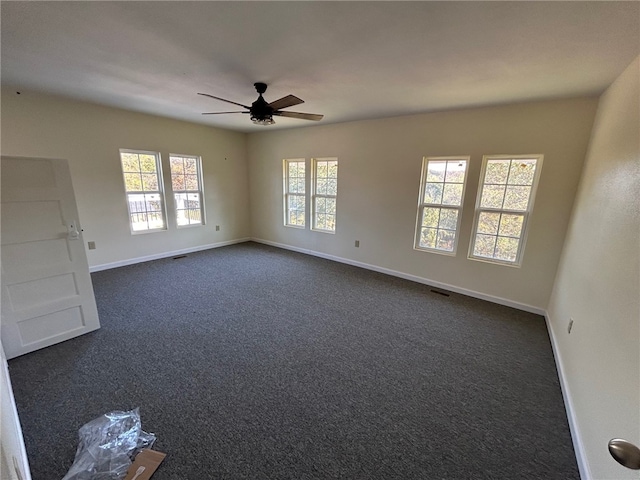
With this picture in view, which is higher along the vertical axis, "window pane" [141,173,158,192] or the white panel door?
"window pane" [141,173,158,192]

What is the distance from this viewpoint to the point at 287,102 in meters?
2.52

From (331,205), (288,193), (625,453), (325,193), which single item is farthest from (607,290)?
(288,193)

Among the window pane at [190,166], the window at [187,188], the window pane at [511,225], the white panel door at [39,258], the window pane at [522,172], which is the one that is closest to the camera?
the white panel door at [39,258]

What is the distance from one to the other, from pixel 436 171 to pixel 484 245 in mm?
1238

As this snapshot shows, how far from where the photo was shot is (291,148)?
5.33 metres

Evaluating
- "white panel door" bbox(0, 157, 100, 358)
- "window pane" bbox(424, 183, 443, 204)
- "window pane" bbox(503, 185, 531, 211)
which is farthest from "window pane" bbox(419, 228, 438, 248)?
"white panel door" bbox(0, 157, 100, 358)

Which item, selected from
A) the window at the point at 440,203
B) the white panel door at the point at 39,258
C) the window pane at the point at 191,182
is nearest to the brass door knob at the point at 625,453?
the window at the point at 440,203

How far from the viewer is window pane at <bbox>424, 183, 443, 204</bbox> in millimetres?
3867

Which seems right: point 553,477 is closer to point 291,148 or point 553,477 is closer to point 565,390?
point 565,390

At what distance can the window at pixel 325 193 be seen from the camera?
5005 millimetres

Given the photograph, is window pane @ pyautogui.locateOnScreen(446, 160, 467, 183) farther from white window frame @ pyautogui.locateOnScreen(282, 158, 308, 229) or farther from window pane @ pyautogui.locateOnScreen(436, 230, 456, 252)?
white window frame @ pyautogui.locateOnScreen(282, 158, 308, 229)

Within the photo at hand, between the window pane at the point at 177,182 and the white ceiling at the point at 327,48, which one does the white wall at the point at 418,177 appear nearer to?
the white ceiling at the point at 327,48

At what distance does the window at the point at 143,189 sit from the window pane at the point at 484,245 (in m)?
5.33

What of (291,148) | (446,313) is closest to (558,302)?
(446,313)
